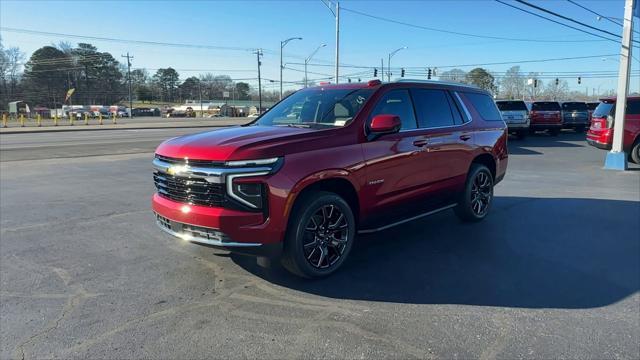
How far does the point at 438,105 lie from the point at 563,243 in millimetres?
2271

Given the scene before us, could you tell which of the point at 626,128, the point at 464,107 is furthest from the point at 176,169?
the point at 626,128

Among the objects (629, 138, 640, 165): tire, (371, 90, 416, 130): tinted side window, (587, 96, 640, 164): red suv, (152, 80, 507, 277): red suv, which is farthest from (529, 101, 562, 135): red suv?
(371, 90, 416, 130): tinted side window

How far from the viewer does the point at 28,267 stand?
4.65m

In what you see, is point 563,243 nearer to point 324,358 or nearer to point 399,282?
point 399,282

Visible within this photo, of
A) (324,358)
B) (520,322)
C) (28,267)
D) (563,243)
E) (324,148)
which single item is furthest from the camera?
(563,243)

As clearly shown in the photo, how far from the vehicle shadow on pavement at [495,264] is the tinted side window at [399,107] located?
1472 mm

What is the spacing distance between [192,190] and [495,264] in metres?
3.18

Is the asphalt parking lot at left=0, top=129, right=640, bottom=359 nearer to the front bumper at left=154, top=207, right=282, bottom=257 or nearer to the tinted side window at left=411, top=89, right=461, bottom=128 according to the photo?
the front bumper at left=154, top=207, right=282, bottom=257

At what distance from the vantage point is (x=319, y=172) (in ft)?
13.4

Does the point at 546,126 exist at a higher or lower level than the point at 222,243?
higher

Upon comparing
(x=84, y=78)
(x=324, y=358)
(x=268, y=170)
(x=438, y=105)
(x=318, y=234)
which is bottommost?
(x=324, y=358)

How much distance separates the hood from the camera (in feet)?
12.4

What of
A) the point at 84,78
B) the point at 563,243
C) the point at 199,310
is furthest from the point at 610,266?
the point at 84,78

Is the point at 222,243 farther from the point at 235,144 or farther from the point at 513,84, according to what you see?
the point at 513,84
